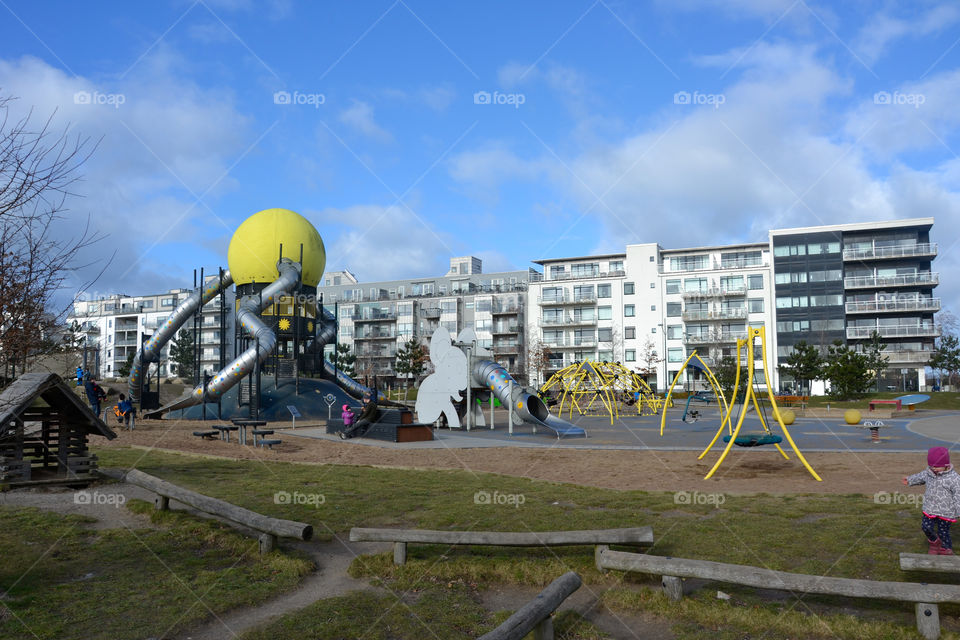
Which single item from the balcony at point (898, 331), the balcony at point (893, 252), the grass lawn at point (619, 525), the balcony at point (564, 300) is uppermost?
the balcony at point (893, 252)

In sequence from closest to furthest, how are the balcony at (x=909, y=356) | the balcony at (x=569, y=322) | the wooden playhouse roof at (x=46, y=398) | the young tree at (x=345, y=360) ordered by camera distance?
the wooden playhouse roof at (x=46, y=398) → the balcony at (x=909, y=356) → the young tree at (x=345, y=360) → the balcony at (x=569, y=322)

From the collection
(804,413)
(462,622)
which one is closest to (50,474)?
(462,622)

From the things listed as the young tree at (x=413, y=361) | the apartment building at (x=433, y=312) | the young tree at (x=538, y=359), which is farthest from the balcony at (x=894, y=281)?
the young tree at (x=413, y=361)

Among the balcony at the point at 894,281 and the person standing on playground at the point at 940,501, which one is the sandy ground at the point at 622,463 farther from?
the balcony at the point at 894,281

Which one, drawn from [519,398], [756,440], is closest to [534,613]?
[756,440]

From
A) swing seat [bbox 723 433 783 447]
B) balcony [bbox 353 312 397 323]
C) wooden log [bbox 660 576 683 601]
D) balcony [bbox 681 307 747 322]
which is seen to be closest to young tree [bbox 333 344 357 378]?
balcony [bbox 353 312 397 323]

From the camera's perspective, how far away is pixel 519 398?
92.9ft

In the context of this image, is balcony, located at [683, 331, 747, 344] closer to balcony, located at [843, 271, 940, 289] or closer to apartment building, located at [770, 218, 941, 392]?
apartment building, located at [770, 218, 941, 392]

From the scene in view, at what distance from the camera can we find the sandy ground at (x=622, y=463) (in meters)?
14.3

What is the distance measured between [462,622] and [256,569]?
3.00m

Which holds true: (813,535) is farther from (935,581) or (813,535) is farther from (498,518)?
(498,518)

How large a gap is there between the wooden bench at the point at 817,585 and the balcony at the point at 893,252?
79.0m

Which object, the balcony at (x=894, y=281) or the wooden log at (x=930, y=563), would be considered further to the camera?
the balcony at (x=894, y=281)

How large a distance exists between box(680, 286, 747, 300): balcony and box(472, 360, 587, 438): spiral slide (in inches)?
2173
